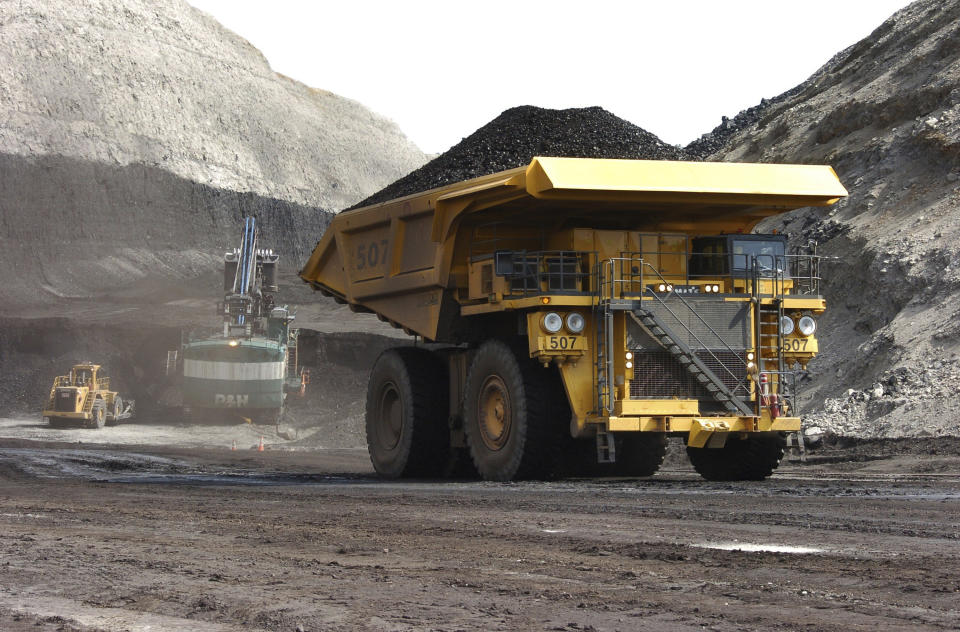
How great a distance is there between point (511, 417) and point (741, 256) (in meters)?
3.05

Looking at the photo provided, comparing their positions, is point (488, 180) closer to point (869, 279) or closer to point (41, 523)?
point (41, 523)

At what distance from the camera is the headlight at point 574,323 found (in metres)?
13.5

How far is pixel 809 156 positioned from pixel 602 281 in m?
19.3

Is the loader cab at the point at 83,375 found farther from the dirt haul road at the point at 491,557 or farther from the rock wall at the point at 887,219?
the dirt haul road at the point at 491,557

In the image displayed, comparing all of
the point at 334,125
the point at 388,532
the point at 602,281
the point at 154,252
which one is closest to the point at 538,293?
the point at 602,281

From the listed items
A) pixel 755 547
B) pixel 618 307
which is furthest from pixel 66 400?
pixel 755 547

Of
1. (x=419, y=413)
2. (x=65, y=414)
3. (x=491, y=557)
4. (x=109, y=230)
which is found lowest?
(x=491, y=557)

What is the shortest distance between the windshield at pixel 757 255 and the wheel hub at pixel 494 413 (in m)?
2.88

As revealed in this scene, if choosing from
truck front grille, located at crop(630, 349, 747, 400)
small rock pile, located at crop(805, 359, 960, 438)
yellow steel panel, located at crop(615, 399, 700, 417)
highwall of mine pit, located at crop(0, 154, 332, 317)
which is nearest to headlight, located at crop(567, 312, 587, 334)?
truck front grille, located at crop(630, 349, 747, 400)

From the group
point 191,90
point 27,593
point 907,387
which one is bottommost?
point 27,593

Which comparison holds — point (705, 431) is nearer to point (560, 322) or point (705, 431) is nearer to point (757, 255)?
point (560, 322)

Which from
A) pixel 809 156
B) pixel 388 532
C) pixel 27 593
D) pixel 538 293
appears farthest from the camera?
pixel 809 156

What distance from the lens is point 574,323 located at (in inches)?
531

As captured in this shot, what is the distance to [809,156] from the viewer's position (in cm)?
3150
